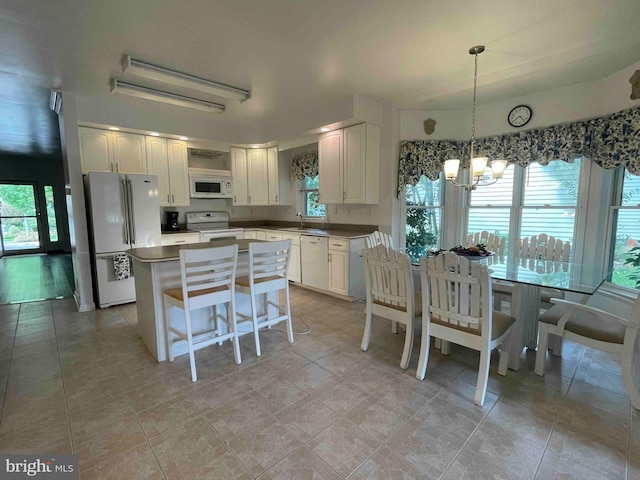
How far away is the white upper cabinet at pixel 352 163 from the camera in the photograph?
4066 mm

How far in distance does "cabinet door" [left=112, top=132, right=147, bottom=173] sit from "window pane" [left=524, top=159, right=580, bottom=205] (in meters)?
5.27

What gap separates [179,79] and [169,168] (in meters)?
1.95

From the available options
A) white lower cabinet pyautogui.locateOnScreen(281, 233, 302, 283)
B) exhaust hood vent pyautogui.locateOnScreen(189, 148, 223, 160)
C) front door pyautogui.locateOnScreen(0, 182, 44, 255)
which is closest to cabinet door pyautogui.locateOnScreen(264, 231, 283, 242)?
white lower cabinet pyautogui.locateOnScreen(281, 233, 302, 283)

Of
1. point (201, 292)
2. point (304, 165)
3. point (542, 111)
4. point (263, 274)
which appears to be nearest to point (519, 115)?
point (542, 111)

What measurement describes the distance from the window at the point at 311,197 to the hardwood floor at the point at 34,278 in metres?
3.93

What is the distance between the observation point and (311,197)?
222 inches

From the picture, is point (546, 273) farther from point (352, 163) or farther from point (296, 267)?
point (296, 267)

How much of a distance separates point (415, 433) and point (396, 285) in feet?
3.33

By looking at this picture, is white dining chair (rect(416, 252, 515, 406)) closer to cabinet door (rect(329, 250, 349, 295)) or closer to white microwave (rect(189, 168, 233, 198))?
cabinet door (rect(329, 250, 349, 295))

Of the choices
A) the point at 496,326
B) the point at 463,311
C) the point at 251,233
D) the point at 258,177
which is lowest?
the point at 496,326

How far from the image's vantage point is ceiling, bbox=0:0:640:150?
6.97 feet

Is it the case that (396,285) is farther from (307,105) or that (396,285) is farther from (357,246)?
(307,105)

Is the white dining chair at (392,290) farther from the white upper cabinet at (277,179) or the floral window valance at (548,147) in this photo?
the white upper cabinet at (277,179)

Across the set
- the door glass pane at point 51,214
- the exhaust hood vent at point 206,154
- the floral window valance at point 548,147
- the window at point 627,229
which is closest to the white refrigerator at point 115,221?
the exhaust hood vent at point 206,154
